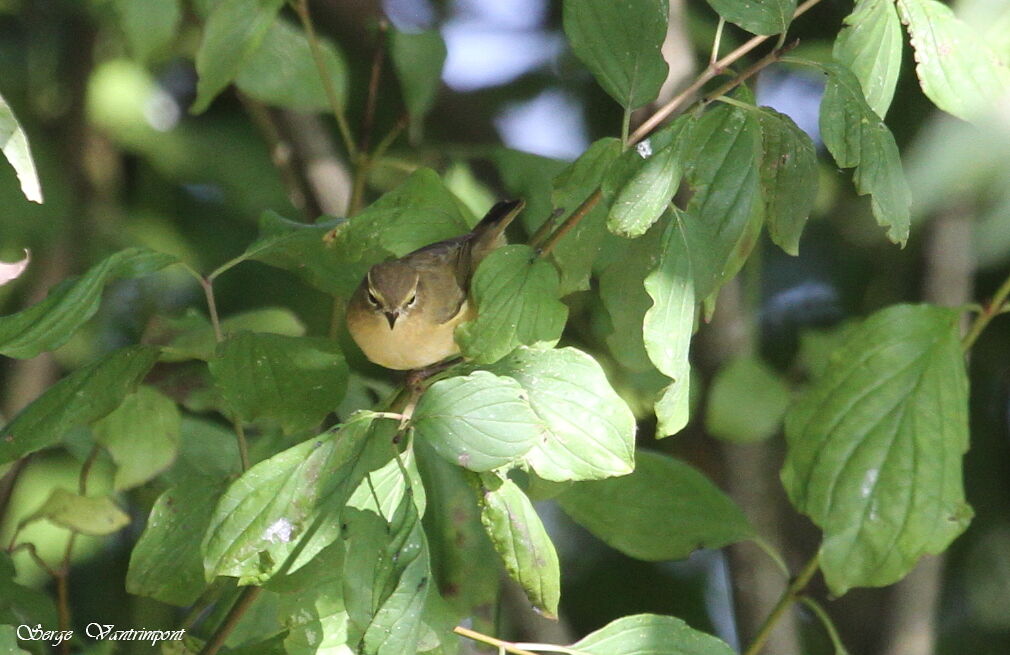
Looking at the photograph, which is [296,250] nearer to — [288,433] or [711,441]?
[288,433]

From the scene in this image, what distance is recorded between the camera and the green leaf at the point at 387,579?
114 cm

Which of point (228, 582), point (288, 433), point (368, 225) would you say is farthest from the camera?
point (228, 582)

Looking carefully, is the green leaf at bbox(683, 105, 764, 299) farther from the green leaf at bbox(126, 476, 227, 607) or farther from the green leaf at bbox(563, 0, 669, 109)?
the green leaf at bbox(126, 476, 227, 607)

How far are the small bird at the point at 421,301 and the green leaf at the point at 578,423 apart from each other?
0.93 meters

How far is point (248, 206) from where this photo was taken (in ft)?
12.1

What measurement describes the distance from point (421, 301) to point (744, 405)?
2.48 feet

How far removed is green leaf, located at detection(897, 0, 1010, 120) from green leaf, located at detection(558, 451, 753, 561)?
788 millimetres

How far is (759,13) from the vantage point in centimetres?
137

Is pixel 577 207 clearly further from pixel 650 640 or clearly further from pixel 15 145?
pixel 15 145

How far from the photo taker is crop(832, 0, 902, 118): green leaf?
1445 mm

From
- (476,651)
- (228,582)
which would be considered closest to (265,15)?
(228,582)

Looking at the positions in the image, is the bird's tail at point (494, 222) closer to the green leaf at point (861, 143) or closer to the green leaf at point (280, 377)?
the green leaf at point (280, 377)

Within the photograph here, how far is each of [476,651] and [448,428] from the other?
35.9 inches

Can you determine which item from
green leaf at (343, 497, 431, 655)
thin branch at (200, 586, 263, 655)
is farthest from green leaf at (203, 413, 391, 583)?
thin branch at (200, 586, 263, 655)
